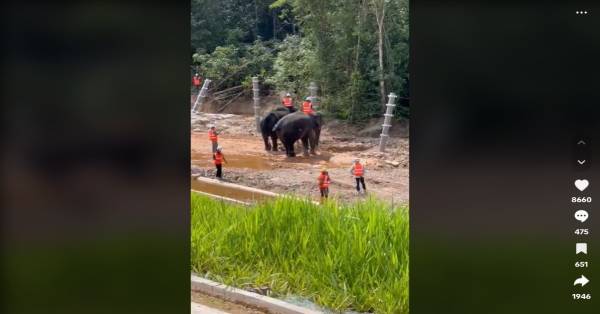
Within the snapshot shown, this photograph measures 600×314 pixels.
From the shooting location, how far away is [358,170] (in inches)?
125

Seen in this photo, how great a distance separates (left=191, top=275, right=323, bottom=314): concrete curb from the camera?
2.54 m

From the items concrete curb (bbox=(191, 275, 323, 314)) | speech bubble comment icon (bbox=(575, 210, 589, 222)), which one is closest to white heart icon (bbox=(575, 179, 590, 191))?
speech bubble comment icon (bbox=(575, 210, 589, 222))

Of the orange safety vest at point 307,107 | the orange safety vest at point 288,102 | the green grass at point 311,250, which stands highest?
the orange safety vest at point 288,102

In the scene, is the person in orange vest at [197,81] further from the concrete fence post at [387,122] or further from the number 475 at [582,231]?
the number 475 at [582,231]

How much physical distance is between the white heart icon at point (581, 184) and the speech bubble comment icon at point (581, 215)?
0.19 feet

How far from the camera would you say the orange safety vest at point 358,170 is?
3.17 metres

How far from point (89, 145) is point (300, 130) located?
165cm

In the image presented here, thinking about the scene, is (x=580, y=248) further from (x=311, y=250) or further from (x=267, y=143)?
(x=267, y=143)

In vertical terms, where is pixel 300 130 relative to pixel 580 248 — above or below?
above

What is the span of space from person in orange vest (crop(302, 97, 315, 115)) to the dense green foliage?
0.04m

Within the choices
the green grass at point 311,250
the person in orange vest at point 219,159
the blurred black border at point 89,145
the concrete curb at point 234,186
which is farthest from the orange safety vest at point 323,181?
the blurred black border at point 89,145

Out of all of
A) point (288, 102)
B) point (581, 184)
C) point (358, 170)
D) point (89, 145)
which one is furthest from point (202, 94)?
point (581, 184)

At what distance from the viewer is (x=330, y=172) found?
3.19 metres

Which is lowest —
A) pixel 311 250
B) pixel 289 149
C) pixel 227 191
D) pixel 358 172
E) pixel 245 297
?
pixel 245 297
